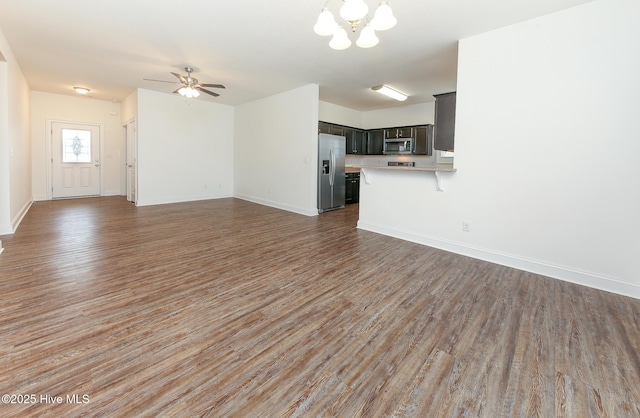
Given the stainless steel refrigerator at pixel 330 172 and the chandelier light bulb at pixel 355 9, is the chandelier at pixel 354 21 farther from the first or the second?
the stainless steel refrigerator at pixel 330 172

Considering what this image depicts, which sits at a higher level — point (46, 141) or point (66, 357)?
point (46, 141)

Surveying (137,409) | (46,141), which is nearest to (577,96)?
(137,409)

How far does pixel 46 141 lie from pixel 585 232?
11.0 metres

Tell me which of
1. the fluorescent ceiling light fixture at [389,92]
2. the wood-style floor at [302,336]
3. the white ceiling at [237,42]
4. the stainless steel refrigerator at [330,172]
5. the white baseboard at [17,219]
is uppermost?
the fluorescent ceiling light fixture at [389,92]

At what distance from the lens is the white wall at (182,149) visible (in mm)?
7078

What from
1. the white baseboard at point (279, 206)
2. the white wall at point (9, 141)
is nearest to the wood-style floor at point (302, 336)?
the white wall at point (9, 141)

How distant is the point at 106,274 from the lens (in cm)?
303

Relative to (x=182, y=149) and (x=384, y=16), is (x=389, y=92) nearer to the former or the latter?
(x=384, y=16)

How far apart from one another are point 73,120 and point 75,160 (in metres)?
1.06

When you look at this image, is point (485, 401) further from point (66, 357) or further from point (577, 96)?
point (577, 96)

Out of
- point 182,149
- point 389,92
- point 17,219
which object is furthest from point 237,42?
point 17,219

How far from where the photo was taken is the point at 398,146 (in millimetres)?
8133

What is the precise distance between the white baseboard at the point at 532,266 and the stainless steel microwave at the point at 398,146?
3.94 meters

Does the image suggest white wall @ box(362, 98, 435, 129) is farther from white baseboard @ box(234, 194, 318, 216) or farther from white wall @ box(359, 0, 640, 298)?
white wall @ box(359, 0, 640, 298)
